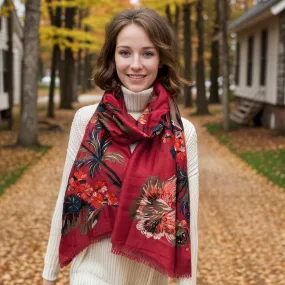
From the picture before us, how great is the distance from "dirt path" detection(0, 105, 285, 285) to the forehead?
12.6ft

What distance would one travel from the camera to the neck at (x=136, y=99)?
2.48 meters

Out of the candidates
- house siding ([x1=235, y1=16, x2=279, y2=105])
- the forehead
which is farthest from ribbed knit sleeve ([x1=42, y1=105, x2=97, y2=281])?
house siding ([x1=235, y1=16, x2=279, y2=105])

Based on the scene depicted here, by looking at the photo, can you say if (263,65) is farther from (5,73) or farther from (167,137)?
(167,137)

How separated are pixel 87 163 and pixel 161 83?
501mm

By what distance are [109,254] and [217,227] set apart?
549 centimetres

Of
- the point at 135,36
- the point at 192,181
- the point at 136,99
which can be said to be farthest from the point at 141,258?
the point at 135,36

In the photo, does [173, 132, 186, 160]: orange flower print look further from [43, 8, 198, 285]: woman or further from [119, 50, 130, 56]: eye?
[119, 50, 130, 56]: eye

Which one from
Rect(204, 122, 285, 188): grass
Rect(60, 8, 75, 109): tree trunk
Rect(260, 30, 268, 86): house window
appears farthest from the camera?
Rect(60, 8, 75, 109): tree trunk

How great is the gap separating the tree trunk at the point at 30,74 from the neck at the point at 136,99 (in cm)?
1210

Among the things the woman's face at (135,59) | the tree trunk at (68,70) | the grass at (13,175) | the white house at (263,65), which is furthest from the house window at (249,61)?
the woman's face at (135,59)

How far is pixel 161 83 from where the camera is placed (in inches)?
101

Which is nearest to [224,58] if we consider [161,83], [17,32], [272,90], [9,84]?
[272,90]

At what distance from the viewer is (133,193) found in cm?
232

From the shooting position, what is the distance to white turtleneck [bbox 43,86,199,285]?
241 cm
